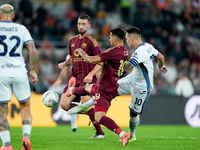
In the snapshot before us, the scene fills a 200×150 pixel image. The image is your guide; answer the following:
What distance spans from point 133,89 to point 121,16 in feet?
43.8

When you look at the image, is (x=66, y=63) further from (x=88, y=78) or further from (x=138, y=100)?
(x=138, y=100)

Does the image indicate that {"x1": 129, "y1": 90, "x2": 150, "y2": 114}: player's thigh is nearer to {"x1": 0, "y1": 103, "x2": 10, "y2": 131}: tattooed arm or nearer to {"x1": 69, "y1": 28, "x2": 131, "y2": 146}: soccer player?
{"x1": 69, "y1": 28, "x2": 131, "y2": 146}: soccer player

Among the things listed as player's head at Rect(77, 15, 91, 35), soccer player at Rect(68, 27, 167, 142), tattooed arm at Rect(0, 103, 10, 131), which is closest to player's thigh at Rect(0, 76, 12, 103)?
tattooed arm at Rect(0, 103, 10, 131)

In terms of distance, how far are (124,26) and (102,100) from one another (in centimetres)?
1226

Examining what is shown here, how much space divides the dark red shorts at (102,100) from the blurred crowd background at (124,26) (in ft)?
24.4

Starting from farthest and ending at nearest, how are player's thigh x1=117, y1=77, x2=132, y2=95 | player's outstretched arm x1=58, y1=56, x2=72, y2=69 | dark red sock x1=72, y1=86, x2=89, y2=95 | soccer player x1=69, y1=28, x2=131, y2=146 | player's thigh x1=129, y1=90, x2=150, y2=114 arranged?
player's outstretched arm x1=58, y1=56, x2=72, y2=69 < dark red sock x1=72, y1=86, x2=89, y2=95 < player's thigh x1=117, y1=77, x2=132, y2=95 < player's thigh x1=129, y1=90, x2=150, y2=114 < soccer player x1=69, y1=28, x2=131, y2=146

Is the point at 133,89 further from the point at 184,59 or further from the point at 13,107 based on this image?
the point at 184,59

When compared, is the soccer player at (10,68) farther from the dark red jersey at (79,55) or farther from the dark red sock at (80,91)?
the dark red jersey at (79,55)

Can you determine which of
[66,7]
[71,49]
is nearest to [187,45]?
[66,7]

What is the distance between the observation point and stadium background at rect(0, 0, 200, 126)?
12625mm

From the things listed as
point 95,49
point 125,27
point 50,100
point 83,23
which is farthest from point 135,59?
point 125,27

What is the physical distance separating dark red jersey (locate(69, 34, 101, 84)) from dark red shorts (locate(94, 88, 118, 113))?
1168mm

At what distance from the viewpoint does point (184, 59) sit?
17.9 m

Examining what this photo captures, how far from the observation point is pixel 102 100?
21.7 ft
